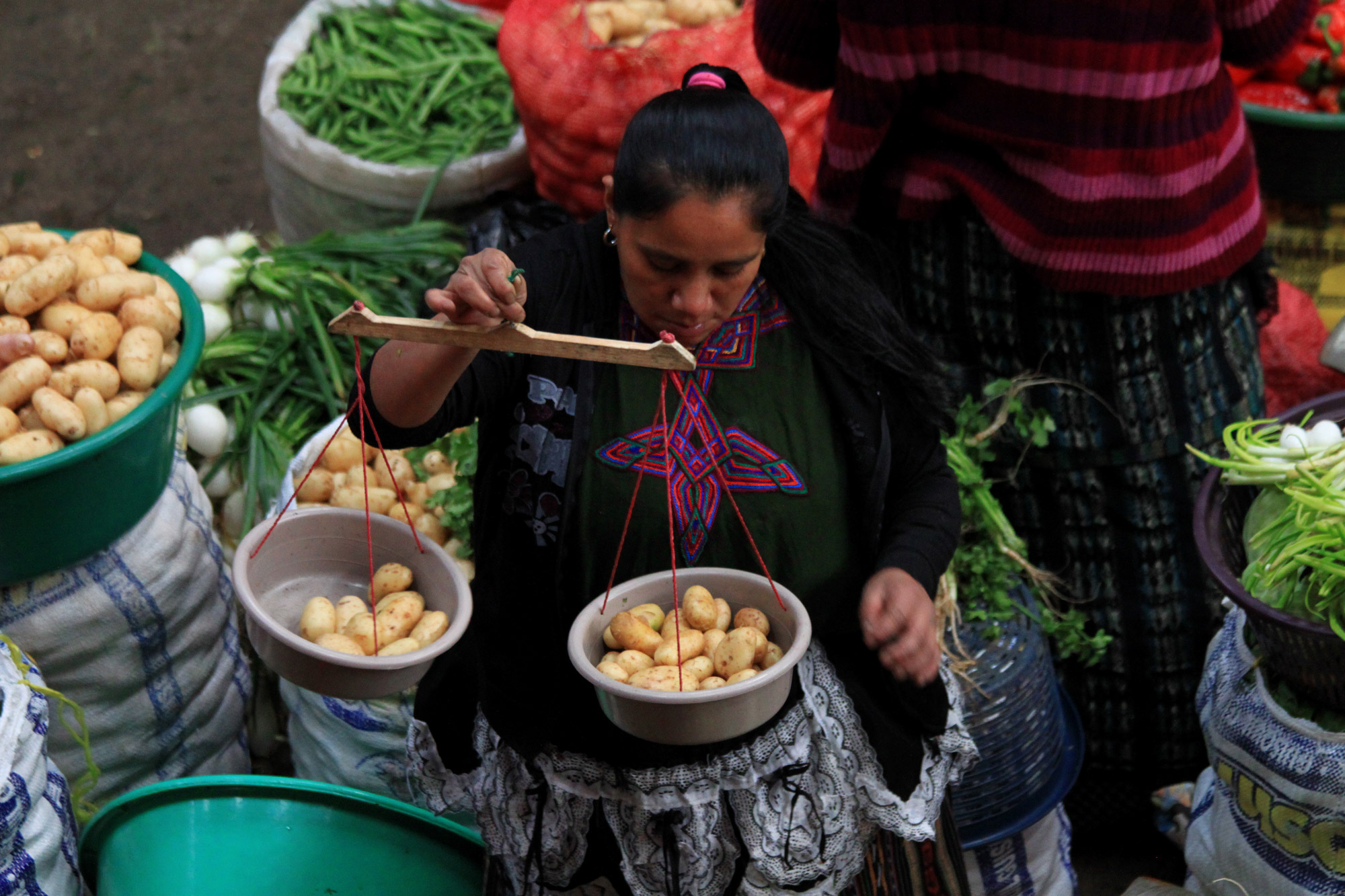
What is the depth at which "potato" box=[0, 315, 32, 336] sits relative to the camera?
2.14 meters

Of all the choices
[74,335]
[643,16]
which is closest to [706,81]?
[74,335]

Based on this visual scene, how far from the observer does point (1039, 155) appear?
7.02 ft

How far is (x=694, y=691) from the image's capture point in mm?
1373

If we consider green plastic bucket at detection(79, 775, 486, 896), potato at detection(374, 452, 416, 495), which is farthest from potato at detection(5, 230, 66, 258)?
green plastic bucket at detection(79, 775, 486, 896)

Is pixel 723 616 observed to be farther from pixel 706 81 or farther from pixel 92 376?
pixel 92 376

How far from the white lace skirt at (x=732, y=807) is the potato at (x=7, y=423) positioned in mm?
893

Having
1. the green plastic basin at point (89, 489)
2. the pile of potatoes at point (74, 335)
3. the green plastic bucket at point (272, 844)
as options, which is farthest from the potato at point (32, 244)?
the green plastic bucket at point (272, 844)

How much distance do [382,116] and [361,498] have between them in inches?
55.9

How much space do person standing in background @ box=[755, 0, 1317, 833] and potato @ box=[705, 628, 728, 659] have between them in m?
1.02

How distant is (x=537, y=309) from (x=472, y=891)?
92 centimetres

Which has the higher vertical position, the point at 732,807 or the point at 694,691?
the point at 694,691

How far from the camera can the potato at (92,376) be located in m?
2.09

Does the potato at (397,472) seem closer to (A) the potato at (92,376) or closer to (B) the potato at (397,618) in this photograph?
(A) the potato at (92,376)

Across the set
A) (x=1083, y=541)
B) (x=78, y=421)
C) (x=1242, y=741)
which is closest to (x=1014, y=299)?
(x=1083, y=541)
